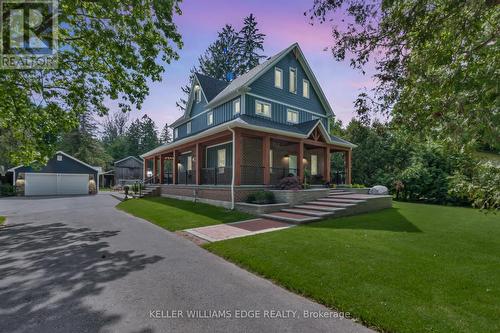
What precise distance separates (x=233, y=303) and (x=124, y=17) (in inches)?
322

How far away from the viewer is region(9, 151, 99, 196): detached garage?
24.8m

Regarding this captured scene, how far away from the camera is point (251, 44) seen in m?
35.0

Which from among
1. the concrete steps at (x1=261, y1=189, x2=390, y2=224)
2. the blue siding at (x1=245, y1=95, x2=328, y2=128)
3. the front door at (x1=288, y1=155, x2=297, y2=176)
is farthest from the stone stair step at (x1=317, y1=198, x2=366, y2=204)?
the blue siding at (x1=245, y1=95, x2=328, y2=128)

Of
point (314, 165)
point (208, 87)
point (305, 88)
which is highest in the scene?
point (208, 87)

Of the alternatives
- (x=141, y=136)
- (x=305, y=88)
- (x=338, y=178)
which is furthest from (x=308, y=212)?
(x=141, y=136)

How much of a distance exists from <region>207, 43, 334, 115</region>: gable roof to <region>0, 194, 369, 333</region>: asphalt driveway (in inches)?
434

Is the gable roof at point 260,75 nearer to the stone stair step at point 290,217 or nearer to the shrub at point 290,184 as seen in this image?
the shrub at point 290,184

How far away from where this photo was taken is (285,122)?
16406 mm

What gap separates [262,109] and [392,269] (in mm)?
12455

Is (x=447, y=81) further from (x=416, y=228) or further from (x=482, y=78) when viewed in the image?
(x=416, y=228)

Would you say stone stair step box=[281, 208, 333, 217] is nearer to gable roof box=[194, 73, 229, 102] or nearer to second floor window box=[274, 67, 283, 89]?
second floor window box=[274, 67, 283, 89]

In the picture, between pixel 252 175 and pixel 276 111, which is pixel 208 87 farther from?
pixel 252 175

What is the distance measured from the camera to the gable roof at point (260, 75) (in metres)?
14.7

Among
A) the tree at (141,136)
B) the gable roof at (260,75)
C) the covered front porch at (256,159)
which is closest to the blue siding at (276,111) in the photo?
the gable roof at (260,75)
